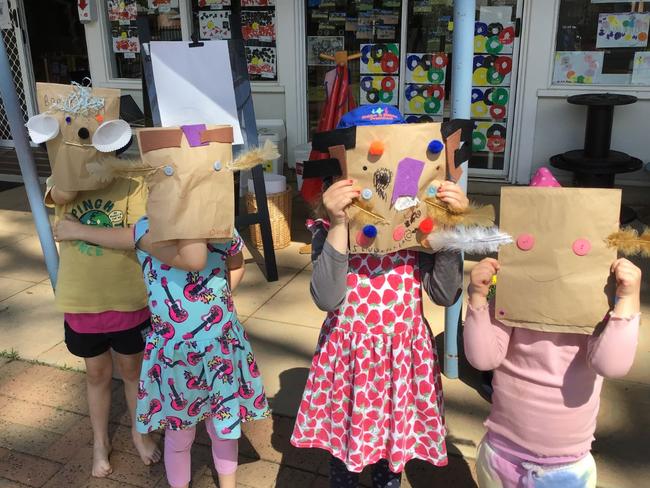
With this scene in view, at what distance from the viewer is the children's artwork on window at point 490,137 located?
20.7ft

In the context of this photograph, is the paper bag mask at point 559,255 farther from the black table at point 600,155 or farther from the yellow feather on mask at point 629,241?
the black table at point 600,155

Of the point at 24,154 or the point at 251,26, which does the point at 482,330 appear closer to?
the point at 24,154

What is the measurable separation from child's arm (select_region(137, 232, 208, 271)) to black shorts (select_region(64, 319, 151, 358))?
578 mm

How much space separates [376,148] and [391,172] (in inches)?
3.1

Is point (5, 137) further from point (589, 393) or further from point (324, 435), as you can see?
point (589, 393)

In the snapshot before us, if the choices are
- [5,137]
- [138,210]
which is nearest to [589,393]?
[138,210]

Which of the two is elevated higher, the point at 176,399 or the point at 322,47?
the point at 322,47

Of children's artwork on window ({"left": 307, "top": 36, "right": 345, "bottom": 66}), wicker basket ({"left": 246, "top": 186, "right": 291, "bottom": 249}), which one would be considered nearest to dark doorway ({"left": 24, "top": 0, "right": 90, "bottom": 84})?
children's artwork on window ({"left": 307, "top": 36, "right": 345, "bottom": 66})

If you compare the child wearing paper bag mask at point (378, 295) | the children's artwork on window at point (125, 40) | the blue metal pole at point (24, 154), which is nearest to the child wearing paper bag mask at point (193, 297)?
the child wearing paper bag mask at point (378, 295)

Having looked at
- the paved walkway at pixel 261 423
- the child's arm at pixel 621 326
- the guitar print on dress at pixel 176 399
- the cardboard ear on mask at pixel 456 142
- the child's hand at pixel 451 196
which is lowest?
the paved walkway at pixel 261 423

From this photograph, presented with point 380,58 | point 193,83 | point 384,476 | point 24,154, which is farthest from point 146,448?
point 380,58

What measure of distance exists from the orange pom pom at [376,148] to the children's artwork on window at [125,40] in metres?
6.59

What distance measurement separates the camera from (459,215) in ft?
5.45

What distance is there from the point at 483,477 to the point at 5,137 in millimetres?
9114
